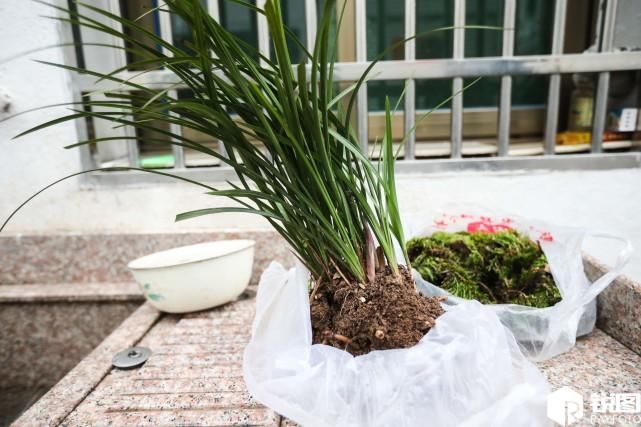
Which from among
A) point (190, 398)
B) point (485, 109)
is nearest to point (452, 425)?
point (190, 398)

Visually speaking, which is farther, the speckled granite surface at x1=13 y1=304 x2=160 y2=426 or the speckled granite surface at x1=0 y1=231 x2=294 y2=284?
the speckled granite surface at x1=0 y1=231 x2=294 y2=284

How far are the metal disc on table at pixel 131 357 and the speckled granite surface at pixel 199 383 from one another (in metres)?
0.01

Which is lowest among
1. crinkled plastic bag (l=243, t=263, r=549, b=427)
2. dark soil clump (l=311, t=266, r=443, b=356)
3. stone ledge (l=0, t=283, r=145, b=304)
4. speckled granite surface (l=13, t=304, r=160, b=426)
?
stone ledge (l=0, t=283, r=145, b=304)

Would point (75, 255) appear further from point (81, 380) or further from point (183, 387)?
Result: point (183, 387)

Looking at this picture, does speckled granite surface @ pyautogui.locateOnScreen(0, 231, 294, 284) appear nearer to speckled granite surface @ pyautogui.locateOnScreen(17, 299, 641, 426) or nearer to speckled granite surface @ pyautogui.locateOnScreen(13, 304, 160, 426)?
speckled granite surface @ pyautogui.locateOnScreen(13, 304, 160, 426)

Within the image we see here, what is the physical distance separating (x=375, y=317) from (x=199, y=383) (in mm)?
330

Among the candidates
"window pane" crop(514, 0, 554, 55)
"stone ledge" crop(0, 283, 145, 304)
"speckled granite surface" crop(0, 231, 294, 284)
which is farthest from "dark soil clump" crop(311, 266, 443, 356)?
"window pane" crop(514, 0, 554, 55)

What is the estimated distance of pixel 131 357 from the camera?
713 millimetres

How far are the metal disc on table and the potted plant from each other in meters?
0.31

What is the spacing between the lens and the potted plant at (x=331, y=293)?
41 centimetres

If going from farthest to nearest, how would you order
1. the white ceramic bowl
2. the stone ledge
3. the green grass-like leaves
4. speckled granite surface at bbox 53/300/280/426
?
the stone ledge, the white ceramic bowl, speckled granite surface at bbox 53/300/280/426, the green grass-like leaves

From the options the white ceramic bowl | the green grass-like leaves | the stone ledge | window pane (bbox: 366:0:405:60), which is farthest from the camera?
window pane (bbox: 366:0:405:60)

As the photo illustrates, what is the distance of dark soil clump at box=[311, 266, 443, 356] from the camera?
0.47 meters

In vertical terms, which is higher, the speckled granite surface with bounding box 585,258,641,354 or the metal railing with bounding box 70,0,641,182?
the metal railing with bounding box 70,0,641,182
